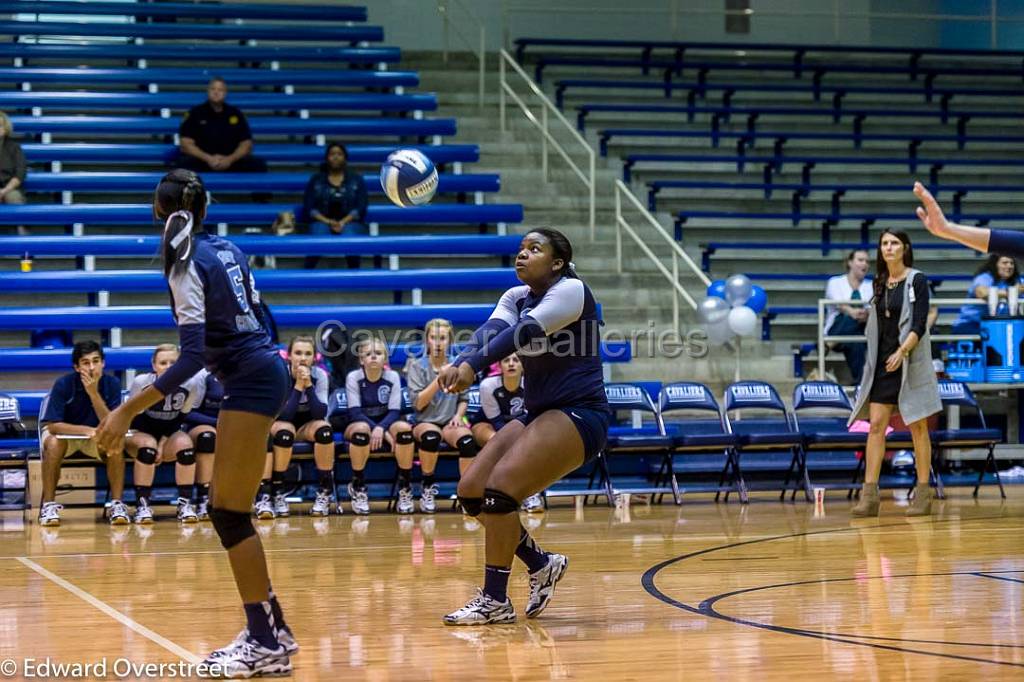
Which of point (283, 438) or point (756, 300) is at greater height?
point (756, 300)

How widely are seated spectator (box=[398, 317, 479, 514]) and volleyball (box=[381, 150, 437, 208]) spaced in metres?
3.17

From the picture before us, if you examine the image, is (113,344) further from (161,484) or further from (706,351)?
(706,351)

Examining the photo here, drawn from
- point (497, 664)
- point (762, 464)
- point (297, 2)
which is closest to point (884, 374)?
point (762, 464)

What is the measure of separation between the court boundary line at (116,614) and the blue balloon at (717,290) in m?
7.87

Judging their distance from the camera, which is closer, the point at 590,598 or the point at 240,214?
the point at 590,598

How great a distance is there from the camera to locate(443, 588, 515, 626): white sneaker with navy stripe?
217 inches

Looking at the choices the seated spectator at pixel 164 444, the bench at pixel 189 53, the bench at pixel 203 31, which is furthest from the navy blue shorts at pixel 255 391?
the bench at pixel 203 31

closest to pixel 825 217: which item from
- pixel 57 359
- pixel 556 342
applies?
pixel 57 359

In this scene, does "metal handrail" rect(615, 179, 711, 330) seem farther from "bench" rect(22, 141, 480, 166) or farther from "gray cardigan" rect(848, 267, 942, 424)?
"gray cardigan" rect(848, 267, 942, 424)

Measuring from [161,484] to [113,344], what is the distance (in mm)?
1955

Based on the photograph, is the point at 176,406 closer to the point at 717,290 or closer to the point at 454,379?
the point at 717,290

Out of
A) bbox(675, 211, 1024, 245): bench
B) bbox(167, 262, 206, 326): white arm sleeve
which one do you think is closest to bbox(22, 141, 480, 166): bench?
bbox(675, 211, 1024, 245): bench

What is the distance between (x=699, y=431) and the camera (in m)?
12.4

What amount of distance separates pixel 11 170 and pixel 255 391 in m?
10.8
